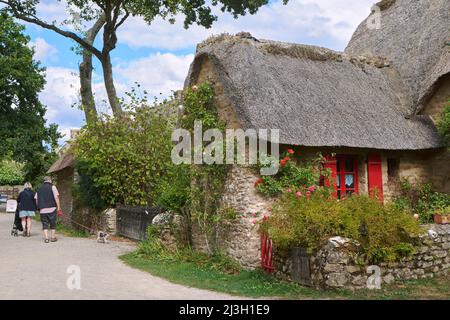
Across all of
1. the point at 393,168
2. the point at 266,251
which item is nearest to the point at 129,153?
the point at 266,251

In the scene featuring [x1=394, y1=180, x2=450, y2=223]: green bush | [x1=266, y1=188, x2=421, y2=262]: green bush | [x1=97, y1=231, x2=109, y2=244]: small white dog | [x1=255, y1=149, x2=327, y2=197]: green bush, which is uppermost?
[x1=255, y1=149, x2=327, y2=197]: green bush

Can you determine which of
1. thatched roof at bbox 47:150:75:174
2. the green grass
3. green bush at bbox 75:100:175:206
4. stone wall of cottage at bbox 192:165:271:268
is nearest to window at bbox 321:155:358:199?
stone wall of cottage at bbox 192:165:271:268

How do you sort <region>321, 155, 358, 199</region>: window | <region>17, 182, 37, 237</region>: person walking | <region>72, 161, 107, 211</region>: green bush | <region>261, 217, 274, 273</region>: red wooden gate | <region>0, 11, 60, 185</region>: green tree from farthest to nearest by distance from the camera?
1. <region>0, 11, 60, 185</region>: green tree
2. <region>72, 161, 107, 211</region>: green bush
3. <region>17, 182, 37, 237</region>: person walking
4. <region>321, 155, 358, 199</region>: window
5. <region>261, 217, 274, 273</region>: red wooden gate

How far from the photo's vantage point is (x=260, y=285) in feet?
27.2

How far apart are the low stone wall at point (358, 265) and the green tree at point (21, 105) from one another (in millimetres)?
22835

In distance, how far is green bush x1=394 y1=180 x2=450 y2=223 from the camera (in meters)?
11.5

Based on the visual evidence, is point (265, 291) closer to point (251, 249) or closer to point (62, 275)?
point (251, 249)

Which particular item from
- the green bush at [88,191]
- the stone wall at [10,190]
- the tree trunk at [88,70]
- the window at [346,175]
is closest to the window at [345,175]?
the window at [346,175]

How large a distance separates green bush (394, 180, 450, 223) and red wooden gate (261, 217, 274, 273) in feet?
13.1

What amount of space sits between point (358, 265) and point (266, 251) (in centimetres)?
194

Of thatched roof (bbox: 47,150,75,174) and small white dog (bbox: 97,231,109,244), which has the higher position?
thatched roof (bbox: 47,150,75,174)

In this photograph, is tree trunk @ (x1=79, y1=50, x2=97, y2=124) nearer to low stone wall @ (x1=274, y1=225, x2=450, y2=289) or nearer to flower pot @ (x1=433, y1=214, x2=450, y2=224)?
low stone wall @ (x1=274, y1=225, x2=450, y2=289)

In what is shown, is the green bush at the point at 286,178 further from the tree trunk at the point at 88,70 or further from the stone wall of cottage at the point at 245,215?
the tree trunk at the point at 88,70
